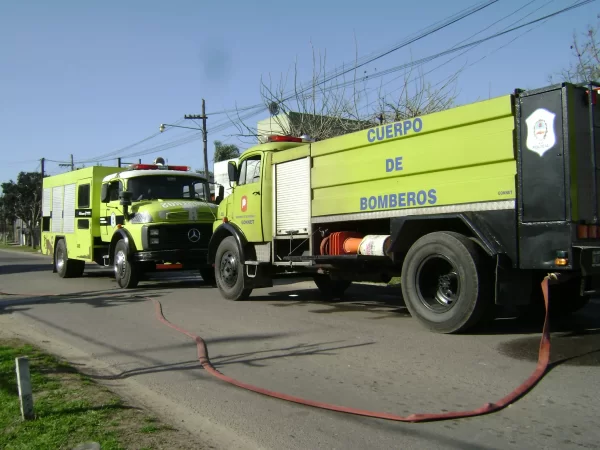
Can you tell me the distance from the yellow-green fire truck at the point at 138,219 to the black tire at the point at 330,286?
3057 mm

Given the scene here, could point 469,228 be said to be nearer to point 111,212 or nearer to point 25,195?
point 111,212

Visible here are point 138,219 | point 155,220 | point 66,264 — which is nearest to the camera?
point 155,220

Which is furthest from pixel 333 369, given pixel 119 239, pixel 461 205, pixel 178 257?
pixel 119 239

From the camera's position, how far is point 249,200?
11.0 metres

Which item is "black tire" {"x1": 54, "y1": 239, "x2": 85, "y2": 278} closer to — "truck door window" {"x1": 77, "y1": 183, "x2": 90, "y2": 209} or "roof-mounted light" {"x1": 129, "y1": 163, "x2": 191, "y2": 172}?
"truck door window" {"x1": 77, "y1": 183, "x2": 90, "y2": 209}

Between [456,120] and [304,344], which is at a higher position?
[456,120]

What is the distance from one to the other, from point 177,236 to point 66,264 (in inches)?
227

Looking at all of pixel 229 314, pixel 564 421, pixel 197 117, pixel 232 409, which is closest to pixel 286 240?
pixel 229 314

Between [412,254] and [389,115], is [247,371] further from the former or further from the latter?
[389,115]

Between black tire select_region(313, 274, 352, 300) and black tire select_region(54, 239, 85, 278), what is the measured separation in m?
9.01

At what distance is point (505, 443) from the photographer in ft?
12.4

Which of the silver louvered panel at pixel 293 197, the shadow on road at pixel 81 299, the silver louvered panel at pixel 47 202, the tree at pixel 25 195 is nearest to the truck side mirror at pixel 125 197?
the shadow on road at pixel 81 299

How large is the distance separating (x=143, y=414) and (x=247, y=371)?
1546mm

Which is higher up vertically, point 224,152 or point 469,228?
point 224,152
